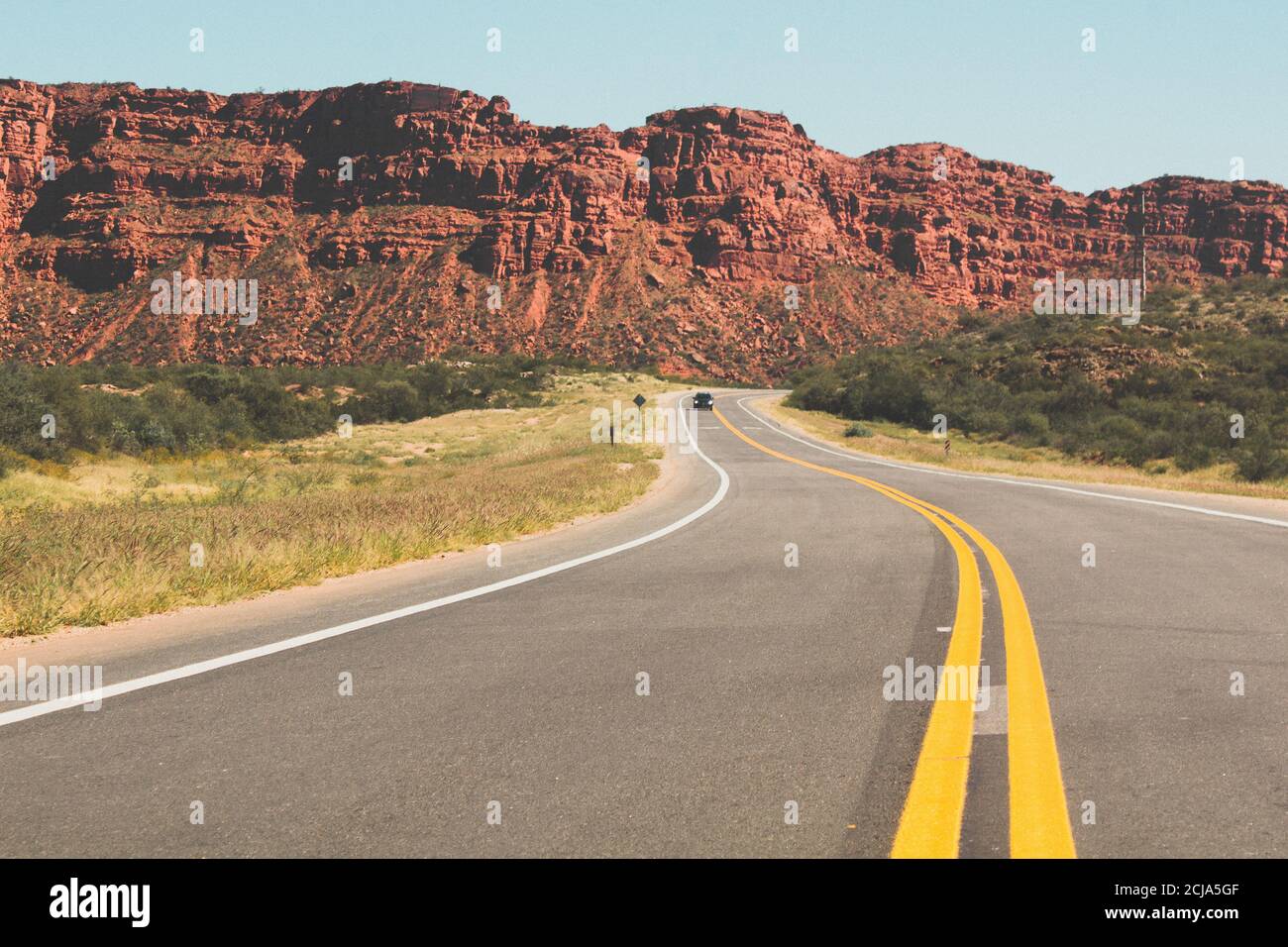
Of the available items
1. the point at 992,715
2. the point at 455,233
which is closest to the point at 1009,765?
the point at 992,715

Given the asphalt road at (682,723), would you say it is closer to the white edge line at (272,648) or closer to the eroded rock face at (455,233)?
the white edge line at (272,648)

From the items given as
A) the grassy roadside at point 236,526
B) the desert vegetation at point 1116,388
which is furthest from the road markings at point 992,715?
the desert vegetation at point 1116,388

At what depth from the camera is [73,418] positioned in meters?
34.0

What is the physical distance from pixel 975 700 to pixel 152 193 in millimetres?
146582

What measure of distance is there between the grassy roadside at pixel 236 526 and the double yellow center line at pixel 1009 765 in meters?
6.12

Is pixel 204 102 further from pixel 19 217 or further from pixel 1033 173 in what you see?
pixel 1033 173

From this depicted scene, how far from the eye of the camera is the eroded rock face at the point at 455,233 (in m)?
115

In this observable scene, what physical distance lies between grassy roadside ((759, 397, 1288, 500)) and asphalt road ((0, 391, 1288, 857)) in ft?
48.4

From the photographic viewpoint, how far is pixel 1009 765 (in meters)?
3.98

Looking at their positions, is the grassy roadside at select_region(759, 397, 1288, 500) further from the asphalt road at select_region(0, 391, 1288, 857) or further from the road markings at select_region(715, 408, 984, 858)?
the road markings at select_region(715, 408, 984, 858)

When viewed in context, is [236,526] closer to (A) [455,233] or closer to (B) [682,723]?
(B) [682,723]

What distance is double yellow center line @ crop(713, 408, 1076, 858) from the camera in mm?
3240

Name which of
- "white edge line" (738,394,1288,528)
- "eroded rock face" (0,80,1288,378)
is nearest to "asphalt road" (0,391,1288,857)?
"white edge line" (738,394,1288,528)
